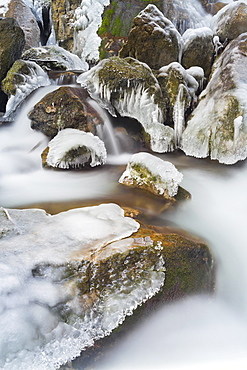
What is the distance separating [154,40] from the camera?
6.60 m

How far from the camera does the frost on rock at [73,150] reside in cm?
450

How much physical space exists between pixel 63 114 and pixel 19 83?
1.57 metres

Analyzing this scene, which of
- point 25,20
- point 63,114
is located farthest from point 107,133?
point 25,20

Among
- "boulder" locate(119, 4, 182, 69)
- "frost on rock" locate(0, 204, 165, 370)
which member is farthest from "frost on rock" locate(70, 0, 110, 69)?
"frost on rock" locate(0, 204, 165, 370)

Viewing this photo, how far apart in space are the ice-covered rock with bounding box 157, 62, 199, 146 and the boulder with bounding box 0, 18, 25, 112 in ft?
10.4

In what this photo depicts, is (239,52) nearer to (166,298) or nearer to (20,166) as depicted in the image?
(20,166)

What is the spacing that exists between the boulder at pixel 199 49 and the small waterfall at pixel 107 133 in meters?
2.78

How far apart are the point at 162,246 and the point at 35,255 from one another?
93cm

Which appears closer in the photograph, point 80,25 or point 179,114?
point 179,114

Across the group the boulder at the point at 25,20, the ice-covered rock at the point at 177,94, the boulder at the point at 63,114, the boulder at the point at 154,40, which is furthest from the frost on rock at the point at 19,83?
the boulder at the point at 25,20

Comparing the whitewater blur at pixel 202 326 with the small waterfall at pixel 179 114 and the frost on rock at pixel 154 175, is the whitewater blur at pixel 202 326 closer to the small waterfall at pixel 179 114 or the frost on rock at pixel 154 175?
the frost on rock at pixel 154 175

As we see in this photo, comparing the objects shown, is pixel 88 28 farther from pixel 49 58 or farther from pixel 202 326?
pixel 202 326

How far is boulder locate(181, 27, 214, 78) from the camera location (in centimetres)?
681

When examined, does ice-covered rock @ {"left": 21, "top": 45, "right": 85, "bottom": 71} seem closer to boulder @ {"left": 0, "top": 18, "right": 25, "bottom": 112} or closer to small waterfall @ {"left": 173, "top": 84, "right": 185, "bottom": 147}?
boulder @ {"left": 0, "top": 18, "right": 25, "bottom": 112}
